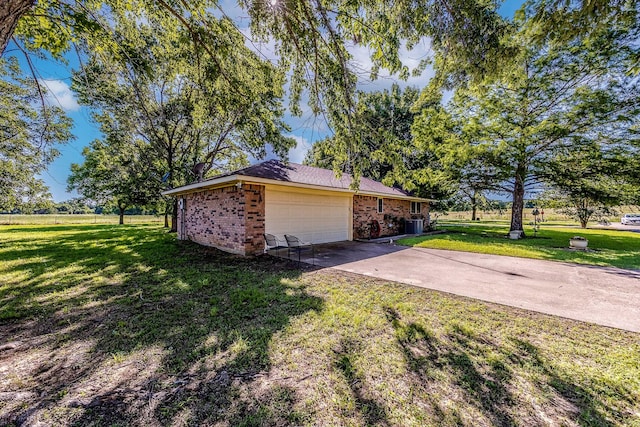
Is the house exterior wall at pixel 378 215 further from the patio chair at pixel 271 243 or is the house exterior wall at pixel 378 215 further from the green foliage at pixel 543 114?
the patio chair at pixel 271 243

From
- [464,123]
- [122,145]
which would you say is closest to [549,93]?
[464,123]

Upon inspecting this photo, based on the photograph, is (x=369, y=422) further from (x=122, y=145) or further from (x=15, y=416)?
(x=122, y=145)

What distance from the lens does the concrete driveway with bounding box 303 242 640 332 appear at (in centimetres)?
384

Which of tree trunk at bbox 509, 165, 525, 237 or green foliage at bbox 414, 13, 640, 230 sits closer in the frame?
green foliage at bbox 414, 13, 640, 230

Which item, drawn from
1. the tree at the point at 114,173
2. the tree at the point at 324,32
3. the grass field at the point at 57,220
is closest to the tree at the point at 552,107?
the tree at the point at 324,32

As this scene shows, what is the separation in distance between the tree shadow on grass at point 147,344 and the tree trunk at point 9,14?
3.20 m

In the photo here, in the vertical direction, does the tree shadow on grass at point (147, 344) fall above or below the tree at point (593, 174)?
below

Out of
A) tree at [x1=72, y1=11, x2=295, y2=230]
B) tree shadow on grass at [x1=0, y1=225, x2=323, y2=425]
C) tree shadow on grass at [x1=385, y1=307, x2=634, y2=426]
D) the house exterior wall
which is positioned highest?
tree at [x1=72, y1=11, x2=295, y2=230]

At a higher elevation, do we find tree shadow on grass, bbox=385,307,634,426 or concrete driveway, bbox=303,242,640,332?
concrete driveway, bbox=303,242,640,332

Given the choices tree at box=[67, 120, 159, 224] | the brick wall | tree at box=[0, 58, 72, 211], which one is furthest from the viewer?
tree at box=[67, 120, 159, 224]

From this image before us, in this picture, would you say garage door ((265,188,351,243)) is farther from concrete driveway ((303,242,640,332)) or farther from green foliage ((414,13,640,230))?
green foliage ((414,13,640,230))

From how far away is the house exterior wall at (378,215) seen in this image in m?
12.0

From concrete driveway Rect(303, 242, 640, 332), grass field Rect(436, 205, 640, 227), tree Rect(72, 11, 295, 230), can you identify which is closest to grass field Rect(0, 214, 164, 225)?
tree Rect(72, 11, 295, 230)

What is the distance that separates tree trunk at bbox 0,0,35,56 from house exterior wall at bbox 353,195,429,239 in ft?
34.5
